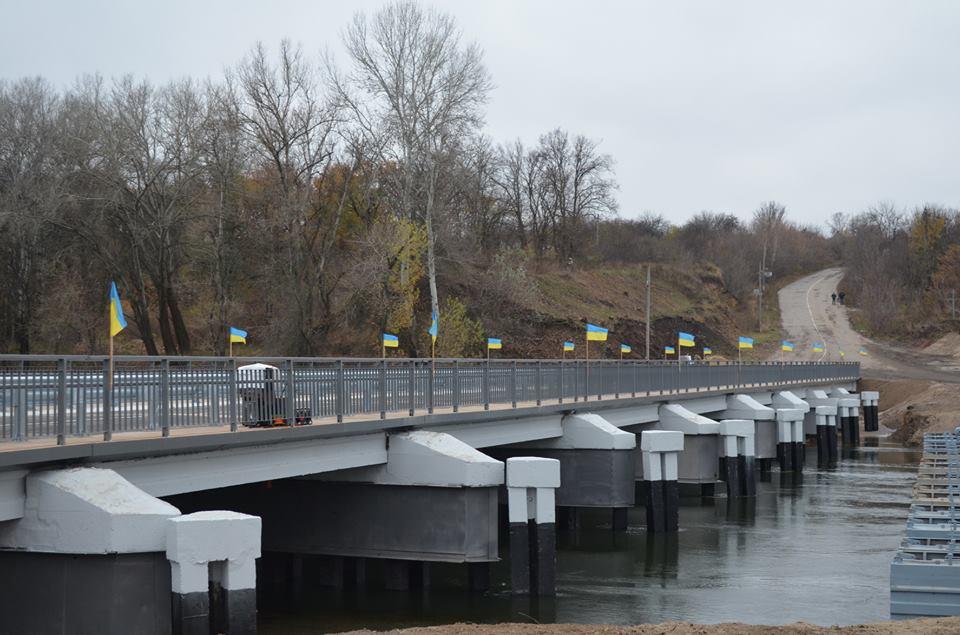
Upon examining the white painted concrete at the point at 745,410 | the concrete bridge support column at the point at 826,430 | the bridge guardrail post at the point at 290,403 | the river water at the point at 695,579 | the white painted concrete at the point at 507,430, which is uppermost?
the bridge guardrail post at the point at 290,403

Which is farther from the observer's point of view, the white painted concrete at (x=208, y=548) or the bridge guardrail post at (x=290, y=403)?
the bridge guardrail post at (x=290, y=403)

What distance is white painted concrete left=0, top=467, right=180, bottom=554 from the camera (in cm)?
1434

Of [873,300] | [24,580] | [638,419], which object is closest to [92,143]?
[638,419]

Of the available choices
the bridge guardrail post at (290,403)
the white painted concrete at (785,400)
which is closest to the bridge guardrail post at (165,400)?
the bridge guardrail post at (290,403)

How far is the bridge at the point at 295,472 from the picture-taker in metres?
14.4

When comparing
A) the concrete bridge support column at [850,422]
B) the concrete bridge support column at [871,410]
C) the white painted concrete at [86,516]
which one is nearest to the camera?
the white painted concrete at [86,516]

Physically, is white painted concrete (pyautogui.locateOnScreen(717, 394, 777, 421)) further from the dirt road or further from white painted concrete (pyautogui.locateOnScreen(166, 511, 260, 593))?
the dirt road

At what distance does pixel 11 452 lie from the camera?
14125 mm

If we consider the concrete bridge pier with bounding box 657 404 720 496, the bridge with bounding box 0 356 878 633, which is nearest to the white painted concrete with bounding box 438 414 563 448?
the bridge with bounding box 0 356 878 633

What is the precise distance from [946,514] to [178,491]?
12911 millimetres

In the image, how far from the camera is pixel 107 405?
52.0ft

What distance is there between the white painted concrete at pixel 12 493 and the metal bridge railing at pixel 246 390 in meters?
0.46

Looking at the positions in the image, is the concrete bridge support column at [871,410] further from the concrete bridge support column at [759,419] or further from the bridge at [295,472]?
the bridge at [295,472]

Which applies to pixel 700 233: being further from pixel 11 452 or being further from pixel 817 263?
pixel 11 452
